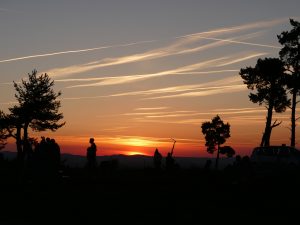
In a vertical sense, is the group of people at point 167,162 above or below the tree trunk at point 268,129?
below

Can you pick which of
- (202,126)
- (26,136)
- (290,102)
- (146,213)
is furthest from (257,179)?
(202,126)

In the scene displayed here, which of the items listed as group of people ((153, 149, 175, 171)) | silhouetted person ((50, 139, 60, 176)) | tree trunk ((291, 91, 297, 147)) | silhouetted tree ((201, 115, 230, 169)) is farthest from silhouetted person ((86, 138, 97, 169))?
silhouetted tree ((201, 115, 230, 169))

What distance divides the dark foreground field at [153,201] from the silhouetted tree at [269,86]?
2230 centimetres

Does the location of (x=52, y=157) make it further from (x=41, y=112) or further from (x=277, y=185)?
(x=41, y=112)

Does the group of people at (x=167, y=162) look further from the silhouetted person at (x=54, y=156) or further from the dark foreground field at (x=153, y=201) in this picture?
the silhouetted person at (x=54, y=156)

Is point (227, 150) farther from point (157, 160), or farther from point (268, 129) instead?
point (157, 160)

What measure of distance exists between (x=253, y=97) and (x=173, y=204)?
3091 cm

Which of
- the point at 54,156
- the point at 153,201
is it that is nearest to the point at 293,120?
the point at 54,156

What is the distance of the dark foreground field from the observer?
1429 centimetres

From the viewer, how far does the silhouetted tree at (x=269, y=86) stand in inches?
1774

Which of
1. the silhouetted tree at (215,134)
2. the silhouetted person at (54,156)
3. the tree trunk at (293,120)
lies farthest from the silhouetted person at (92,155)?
the silhouetted tree at (215,134)

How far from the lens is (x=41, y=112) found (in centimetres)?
5550

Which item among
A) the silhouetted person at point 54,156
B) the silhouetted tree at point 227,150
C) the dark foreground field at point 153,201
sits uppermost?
the silhouetted tree at point 227,150

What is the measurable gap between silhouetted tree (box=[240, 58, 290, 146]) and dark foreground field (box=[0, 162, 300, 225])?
22297 millimetres
